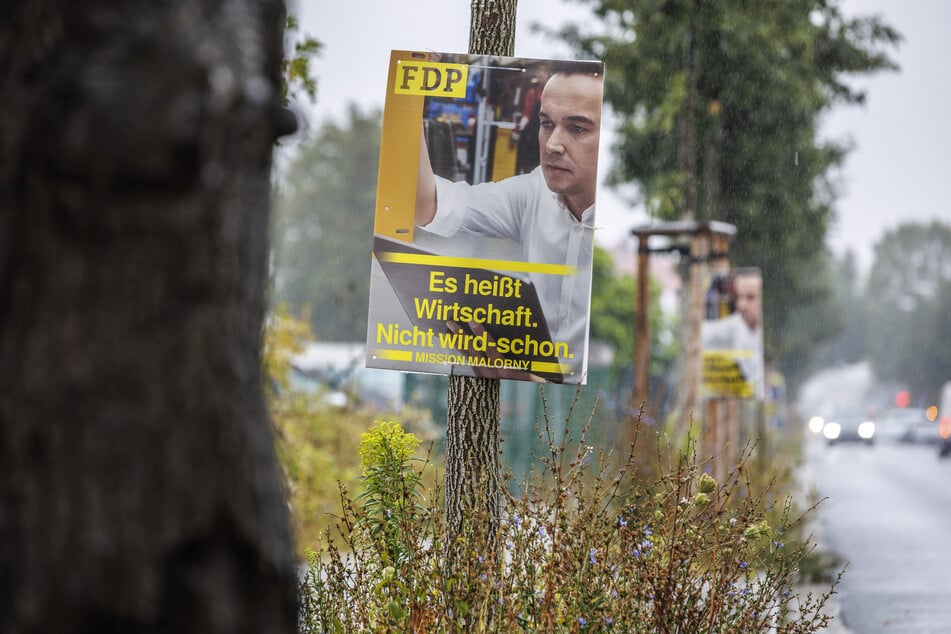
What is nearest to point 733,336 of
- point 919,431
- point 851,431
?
point 851,431

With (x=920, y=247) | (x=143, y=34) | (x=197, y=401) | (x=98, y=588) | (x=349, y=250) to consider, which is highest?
(x=920, y=247)

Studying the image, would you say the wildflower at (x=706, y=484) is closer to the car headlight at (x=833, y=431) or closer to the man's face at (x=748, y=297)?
the man's face at (x=748, y=297)

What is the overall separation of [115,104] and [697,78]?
45.4 ft

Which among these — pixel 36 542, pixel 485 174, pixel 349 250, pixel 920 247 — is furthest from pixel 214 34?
pixel 920 247

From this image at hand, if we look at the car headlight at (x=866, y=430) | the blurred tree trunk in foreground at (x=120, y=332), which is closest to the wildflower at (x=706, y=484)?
the blurred tree trunk in foreground at (x=120, y=332)

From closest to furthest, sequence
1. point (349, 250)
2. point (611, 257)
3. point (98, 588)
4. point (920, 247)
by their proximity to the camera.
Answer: point (98, 588)
point (611, 257)
point (349, 250)
point (920, 247)

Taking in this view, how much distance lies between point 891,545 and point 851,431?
40.1m

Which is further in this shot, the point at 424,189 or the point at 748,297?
the point at 748,297

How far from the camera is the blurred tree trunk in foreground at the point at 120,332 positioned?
195cm

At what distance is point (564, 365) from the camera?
4809 mm

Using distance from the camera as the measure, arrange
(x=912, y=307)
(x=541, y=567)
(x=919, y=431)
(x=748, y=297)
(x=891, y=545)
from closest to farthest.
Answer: (x=541, y=567), (x=748, y=297), (x=891, y=545), (x=919, y=431), (x=912, y=307)

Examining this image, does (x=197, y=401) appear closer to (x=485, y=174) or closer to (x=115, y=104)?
(x=115, y=104)

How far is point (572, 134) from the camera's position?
4902 millimetres

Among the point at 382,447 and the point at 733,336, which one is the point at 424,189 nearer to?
the point at 382,447
